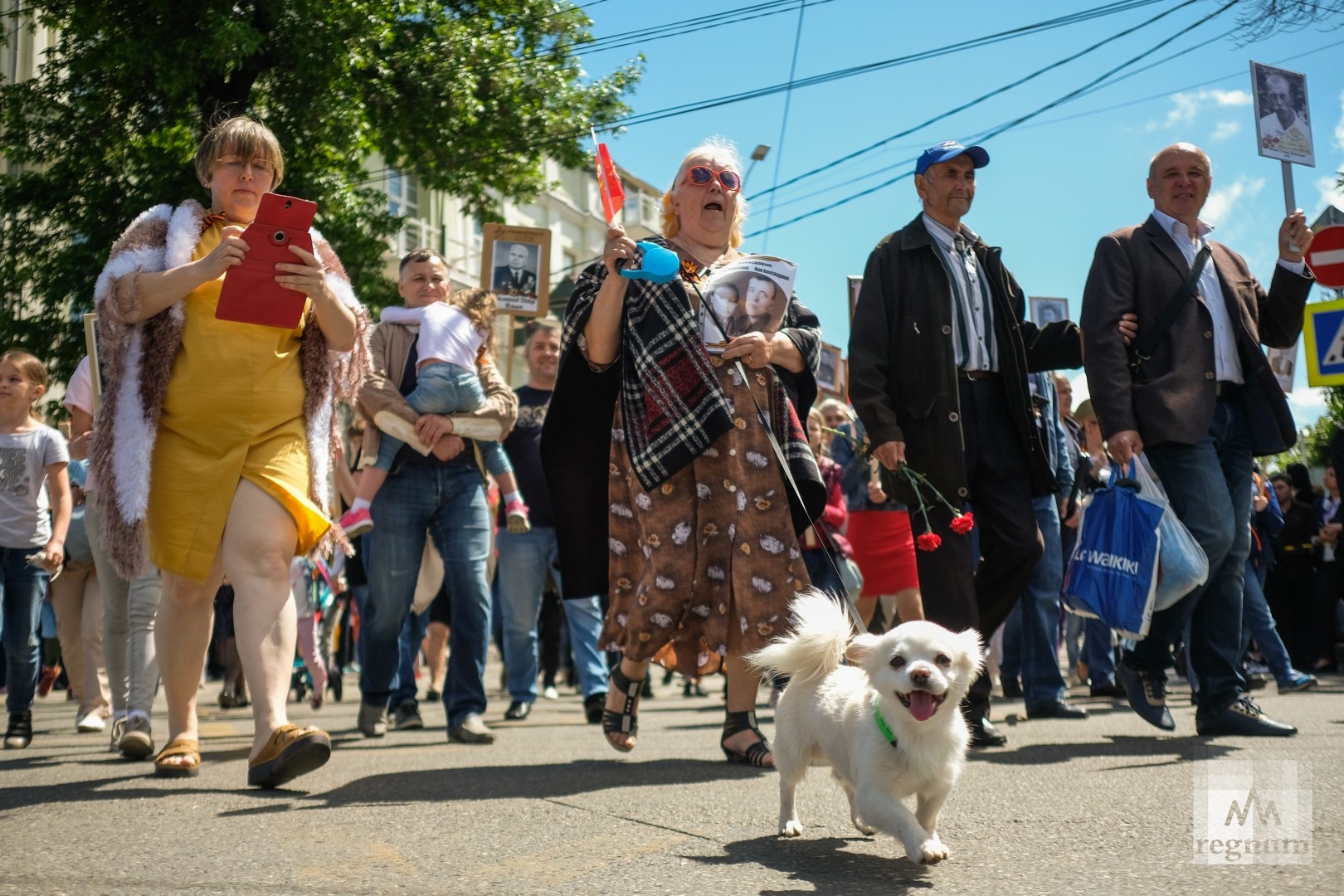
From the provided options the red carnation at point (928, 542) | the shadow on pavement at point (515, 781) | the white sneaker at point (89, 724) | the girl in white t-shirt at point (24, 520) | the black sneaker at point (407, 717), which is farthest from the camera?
the white sneaker at point (89, 724)

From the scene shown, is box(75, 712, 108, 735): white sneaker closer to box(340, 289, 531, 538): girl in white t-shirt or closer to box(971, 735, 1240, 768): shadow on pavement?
box(340, 289, 531, 538): girl in white t-shirt

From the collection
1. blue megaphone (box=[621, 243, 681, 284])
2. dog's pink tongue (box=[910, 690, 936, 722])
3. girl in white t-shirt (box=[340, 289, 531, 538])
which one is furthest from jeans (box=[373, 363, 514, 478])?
dog's pink tongue (box=[910, 690, 936, 722])

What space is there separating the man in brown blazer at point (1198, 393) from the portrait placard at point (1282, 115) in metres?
Answer: 3.94

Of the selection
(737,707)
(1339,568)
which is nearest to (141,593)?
(737,707)

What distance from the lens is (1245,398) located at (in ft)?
18.0

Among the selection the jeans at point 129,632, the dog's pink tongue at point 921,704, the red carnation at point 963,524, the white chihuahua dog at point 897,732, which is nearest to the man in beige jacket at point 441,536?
the jeans at point 129,632

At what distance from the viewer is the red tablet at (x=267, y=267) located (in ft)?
13.6

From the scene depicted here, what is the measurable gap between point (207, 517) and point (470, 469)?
2116 millimetres

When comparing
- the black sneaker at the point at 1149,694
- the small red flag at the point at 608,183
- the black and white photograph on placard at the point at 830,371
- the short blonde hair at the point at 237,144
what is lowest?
the black sneaker at the point at 1149,694

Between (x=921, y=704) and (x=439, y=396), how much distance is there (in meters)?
3.68

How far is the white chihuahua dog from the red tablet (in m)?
1.98

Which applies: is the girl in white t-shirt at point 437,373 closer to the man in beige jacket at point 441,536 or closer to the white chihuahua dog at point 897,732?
the man in beige jacket at point 441,536

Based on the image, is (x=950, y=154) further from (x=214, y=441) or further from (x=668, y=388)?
(x=214, y=441)

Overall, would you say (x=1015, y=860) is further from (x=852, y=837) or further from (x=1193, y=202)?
(x=1193, y=202)
